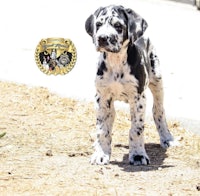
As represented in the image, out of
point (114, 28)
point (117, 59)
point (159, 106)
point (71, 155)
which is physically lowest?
point (71, 155)

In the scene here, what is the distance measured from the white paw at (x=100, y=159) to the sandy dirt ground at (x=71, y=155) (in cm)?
6

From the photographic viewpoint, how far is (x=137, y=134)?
Result: 637 centimetres

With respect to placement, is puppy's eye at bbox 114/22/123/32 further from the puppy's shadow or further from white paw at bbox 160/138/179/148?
white paw at bbox 160/138/179/148

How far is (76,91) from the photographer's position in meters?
9.35

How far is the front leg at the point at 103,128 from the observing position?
636cm

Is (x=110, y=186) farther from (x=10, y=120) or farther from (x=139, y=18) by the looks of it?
(x=10, y=120)

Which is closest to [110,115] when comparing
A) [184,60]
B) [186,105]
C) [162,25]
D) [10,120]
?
[10,120]

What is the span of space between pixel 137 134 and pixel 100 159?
392mm

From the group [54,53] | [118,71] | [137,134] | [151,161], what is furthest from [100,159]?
[54,53]

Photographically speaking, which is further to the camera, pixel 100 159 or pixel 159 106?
pixel 159 106

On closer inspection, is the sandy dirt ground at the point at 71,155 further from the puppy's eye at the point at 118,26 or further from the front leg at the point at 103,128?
the puppy's eye at the point at 118,26

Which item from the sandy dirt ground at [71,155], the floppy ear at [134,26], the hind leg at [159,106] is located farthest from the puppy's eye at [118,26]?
the sandy dirt ground at [71,155]

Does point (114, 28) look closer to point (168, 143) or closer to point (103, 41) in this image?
point (103, 41)

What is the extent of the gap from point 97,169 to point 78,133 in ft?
4.70
